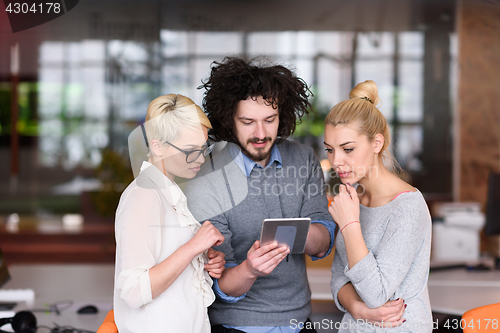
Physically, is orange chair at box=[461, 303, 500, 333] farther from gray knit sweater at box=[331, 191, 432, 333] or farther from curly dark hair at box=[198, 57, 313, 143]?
curly dark hair at box=[198, 57, 313, 143]

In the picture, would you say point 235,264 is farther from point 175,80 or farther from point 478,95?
point 175,80

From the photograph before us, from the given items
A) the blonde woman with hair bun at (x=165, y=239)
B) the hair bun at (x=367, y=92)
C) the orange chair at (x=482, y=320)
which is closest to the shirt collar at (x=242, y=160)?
the blonde woman with hair bun at (x=165, y=239)

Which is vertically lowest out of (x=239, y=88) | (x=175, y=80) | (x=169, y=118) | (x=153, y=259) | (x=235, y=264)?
(x=235, y=264)

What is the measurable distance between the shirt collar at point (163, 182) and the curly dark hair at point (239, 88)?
27cm

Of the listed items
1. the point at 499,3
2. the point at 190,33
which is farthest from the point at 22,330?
the point at 190,33

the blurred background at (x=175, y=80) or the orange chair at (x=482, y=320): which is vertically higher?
the blurred background at (x=175, y=80)

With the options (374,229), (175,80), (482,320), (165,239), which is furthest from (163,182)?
(175,80)

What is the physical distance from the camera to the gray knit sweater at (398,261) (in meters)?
1.31

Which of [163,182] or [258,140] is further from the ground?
[258,140]

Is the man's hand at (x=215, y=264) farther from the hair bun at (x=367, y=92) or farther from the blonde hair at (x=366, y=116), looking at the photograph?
the hair bun at (x=367, y=92)

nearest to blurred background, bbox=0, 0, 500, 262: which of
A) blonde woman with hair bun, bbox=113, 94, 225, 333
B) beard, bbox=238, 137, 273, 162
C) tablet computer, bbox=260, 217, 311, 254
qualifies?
beard, bbox=238, 137, 273, 162

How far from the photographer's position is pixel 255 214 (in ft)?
5.26

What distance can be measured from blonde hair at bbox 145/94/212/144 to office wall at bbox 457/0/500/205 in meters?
4.16

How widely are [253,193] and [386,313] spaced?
61 centimetres
